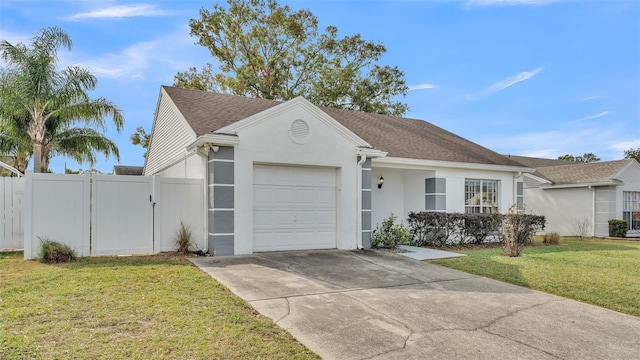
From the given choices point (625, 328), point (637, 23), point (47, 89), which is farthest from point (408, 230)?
point (47, 89)

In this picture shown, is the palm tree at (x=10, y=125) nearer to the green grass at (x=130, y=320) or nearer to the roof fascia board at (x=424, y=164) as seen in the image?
the green grass at (x=130, y=320)

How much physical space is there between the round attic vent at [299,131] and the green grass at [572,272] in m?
A: 4.56

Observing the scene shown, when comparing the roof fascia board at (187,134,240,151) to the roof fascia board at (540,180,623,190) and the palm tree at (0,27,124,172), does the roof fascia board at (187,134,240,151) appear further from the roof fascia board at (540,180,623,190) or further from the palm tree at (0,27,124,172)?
the roof fascia board at (540,180,623,190)

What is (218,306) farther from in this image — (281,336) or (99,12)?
(99,12)

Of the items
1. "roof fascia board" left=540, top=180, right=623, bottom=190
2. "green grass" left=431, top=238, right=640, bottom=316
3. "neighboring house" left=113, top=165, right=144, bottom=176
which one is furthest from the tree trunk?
"roof fascia board" left=540, top=180, right=623, bottom=190

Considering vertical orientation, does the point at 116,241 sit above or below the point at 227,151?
below

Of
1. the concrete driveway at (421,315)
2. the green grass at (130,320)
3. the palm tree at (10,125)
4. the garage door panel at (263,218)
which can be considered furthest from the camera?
the palm tree at (10,125)

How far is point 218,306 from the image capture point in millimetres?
5031

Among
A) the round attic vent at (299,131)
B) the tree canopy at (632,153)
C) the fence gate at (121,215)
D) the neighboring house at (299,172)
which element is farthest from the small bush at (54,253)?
the tree canopy at (632,153)

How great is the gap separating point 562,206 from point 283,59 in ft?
61.9

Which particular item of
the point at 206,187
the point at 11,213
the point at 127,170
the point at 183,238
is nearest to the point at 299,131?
the point at 206,187

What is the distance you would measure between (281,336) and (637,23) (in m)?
14.7

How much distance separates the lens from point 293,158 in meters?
9.86

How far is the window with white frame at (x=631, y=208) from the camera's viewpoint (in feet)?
60.4
